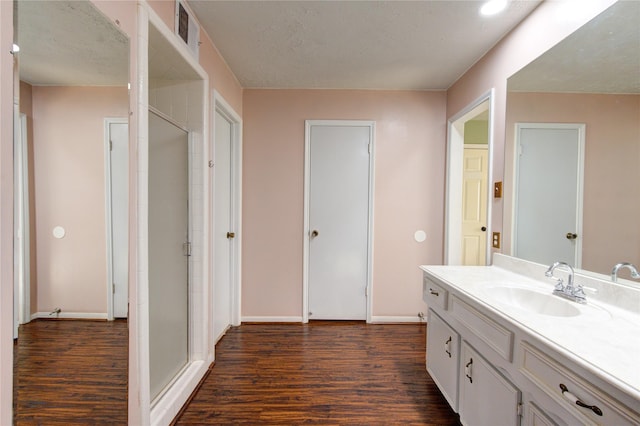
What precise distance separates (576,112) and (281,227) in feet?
7.84

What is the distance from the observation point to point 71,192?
3.16 feet

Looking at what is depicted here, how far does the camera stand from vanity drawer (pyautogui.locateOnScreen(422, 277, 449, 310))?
1.61 metres

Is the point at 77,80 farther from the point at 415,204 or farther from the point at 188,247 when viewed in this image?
the point at 415,204

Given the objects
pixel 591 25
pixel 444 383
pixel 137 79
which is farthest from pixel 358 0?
pixel 444 383

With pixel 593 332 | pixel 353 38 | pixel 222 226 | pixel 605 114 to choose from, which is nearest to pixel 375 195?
pixel 353 38

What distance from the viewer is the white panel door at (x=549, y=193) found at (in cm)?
138

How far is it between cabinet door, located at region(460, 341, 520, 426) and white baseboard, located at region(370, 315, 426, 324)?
1.45m

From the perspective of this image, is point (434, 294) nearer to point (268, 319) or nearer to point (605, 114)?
point (605, 114)

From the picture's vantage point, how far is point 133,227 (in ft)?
4.00

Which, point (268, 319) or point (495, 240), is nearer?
point (495, 240)

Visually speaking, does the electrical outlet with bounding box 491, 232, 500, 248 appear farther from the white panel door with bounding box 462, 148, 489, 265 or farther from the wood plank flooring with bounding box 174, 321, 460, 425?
the white panel door with bounding box 462, 148, 489, 265

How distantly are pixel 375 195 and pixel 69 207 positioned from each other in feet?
7.94

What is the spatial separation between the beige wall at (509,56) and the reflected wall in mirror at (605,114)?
0.07m

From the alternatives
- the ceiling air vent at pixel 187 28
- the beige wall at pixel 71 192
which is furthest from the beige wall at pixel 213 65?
the beige wall at pixel 71 192
